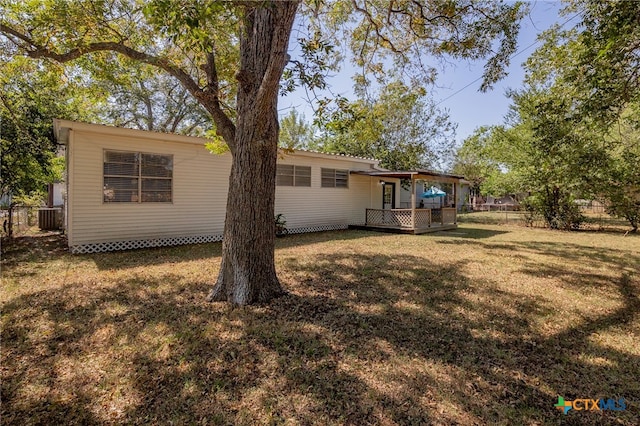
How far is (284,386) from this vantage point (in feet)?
8.52

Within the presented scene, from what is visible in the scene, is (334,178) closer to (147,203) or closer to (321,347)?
A: (147,203)

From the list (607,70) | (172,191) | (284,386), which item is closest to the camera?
(284,386)

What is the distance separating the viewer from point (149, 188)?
871cm

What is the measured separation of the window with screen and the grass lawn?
2486mm

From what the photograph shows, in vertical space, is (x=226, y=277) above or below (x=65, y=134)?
below

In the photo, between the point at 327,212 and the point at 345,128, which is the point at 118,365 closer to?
the point at 345,128

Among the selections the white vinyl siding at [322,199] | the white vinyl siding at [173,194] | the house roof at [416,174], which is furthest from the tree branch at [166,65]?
the house roof at [416,174]

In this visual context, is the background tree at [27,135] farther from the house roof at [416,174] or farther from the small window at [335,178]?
the house roof at [416,174]

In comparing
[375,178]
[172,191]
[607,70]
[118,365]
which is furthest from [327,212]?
[118,365]

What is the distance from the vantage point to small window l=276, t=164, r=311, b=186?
11634 mm

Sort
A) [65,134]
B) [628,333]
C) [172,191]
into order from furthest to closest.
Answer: [172,191], [65,134], [628,333]

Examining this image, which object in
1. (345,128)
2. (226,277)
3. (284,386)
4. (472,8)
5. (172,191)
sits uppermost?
(472,8)

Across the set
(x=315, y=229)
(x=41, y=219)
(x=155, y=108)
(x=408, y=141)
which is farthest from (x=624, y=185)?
(x=155, y=108)

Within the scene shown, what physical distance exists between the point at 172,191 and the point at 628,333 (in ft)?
32.0
